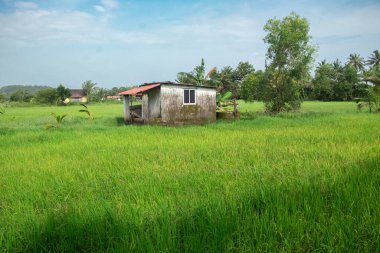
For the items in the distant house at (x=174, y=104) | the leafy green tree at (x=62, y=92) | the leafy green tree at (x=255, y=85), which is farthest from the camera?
the leafy green tree at (x=62, y=92)

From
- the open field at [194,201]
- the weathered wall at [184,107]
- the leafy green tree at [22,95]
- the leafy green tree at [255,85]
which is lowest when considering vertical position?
the open field at [194,201]

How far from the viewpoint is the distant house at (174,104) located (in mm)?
17844

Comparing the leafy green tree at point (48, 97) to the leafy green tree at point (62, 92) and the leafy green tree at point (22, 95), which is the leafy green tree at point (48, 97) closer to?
the leafy green tree at point (62, 92)

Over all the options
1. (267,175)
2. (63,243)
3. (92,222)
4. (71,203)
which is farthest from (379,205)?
(71,203)

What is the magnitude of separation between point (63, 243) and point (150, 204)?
1386mm

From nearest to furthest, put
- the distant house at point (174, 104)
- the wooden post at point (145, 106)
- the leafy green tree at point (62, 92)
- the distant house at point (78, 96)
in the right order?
1. the distant house at point (174, 104)
2. the wooden post at point (145, 106)
3. the leafy green tree at point (62, 92)
4. the distant house at point (78, 96)

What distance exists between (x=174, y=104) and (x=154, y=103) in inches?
49.3

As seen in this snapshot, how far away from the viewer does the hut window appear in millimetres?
18688

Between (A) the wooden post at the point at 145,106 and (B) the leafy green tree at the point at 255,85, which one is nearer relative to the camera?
(A) the wooden post at the point at 145,106

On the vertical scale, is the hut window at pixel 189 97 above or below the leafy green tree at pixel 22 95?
below

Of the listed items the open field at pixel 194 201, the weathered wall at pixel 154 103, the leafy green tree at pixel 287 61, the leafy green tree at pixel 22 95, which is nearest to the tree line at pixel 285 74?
the leafy green tree at pixel 287 61

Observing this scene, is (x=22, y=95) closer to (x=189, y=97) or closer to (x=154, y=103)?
(x=154, y=103)

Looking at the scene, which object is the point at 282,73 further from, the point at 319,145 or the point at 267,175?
the point at 267,175

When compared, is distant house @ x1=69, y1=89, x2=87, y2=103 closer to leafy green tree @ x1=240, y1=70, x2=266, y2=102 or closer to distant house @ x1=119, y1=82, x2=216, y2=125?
leafy green tree @ x1=240, y1=70, x2=266, y2=102
